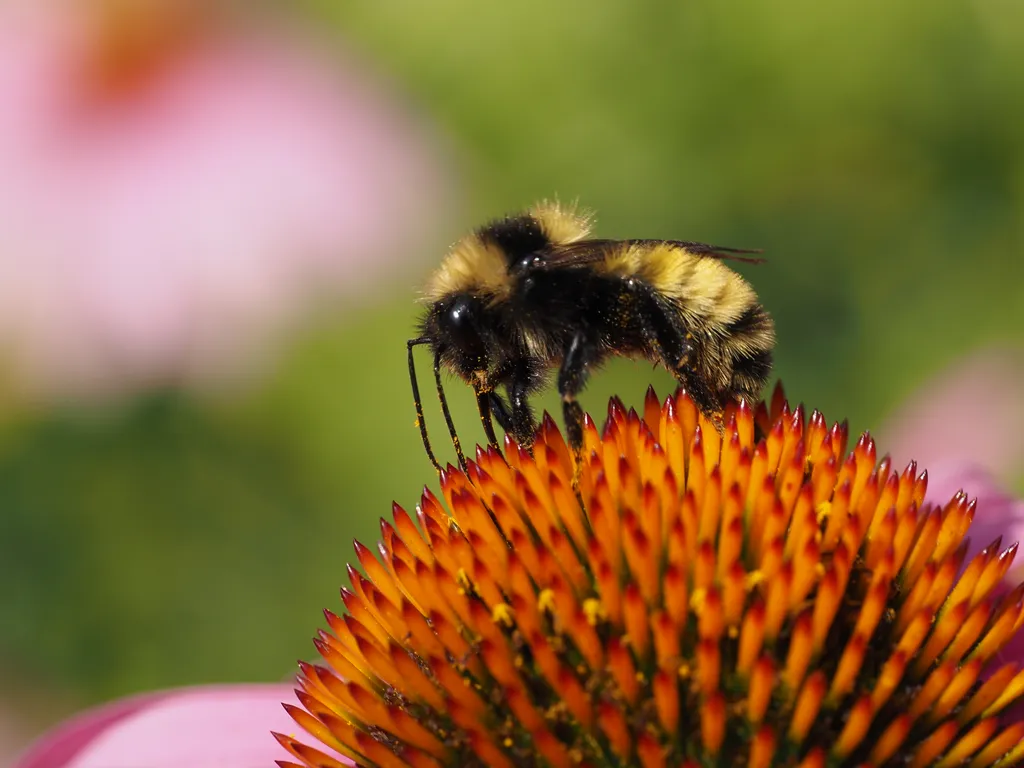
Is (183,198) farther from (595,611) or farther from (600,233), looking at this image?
(595,611)

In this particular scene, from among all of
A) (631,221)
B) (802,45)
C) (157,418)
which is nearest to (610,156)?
(631,221)

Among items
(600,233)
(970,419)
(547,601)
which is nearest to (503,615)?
(547,601)

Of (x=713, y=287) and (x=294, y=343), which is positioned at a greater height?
(x=294, y=343)

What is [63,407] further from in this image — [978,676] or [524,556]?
[978,676]

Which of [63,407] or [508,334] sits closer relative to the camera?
[508,334]

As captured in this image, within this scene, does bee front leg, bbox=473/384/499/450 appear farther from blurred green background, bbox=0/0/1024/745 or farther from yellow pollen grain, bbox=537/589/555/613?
blurred green background, bbox=0/0/1024/745

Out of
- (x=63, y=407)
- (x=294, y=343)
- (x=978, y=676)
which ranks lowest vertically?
(x=978, y=676)
